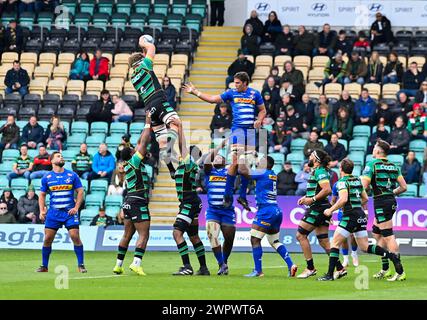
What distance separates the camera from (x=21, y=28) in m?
37.6

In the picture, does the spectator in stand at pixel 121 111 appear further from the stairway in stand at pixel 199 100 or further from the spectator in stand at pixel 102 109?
the stairway in stand at pixel 199 100

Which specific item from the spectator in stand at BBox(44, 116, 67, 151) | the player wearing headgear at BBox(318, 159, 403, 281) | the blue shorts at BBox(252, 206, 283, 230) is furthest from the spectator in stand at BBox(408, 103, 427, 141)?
the player wearing headgear at BBox(318, 159, 403, 281)

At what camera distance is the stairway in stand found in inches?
1247

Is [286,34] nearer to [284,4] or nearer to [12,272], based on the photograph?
[284,4]

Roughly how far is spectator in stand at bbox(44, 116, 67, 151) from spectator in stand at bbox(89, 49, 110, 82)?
124 inches

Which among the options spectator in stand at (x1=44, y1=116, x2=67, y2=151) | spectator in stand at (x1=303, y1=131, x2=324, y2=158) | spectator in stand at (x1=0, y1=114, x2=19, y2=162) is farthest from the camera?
spectator in stand at (x1=0, y1=114, x2=19, y2=162)

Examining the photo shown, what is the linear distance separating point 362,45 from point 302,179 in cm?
711

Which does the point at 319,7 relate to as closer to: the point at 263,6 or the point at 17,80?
the point at 263,6

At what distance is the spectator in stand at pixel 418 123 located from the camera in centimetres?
3125

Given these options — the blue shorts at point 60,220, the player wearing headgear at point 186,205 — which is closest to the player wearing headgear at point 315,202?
the player wearing headgear at point 186,205

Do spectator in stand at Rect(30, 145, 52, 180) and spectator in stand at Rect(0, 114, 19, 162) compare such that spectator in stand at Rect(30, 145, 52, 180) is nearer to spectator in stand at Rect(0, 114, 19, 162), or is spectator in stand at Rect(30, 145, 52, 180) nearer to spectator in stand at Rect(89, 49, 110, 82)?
spectator in stand at Rect(0, 114, 19, 162)

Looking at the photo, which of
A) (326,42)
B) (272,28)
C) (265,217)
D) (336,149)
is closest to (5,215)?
(336,149)
